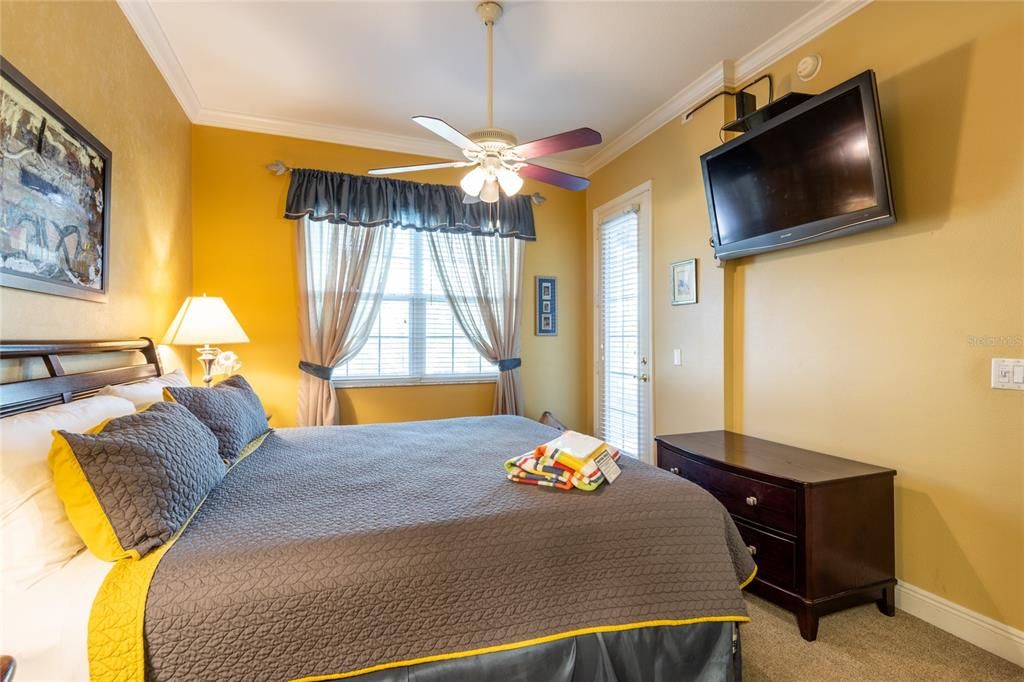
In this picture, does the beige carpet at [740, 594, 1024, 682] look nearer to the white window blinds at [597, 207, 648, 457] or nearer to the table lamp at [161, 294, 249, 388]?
the white window blinds at [597, 207, 648, 457]

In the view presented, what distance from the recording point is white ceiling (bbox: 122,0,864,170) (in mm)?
2406

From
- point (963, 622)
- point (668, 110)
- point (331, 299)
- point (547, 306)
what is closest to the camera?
point (963, 622)

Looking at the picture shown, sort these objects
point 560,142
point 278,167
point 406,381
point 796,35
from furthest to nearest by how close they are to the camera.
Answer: point 406,381, point 278,167, point 796,35, point 560,142

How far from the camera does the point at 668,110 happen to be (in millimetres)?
3340

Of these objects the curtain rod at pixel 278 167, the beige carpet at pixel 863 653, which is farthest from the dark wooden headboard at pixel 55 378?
the beige carpet at pixel 863 653

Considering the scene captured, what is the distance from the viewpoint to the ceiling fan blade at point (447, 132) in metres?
1.97

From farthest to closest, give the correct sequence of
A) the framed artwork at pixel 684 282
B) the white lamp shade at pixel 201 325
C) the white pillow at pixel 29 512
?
1. the framed artwork at pixel 684 282
2. the white lamp shade at pixel 201 325
3. the white pillow at pixel 29 512

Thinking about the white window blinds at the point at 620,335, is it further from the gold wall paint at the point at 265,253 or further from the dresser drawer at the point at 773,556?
the dresser drawer at the point at 773,556

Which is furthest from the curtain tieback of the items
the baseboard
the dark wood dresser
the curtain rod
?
the baseboard

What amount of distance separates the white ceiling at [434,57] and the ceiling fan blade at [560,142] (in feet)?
2.61

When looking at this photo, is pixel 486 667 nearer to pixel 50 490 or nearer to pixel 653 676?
pixel 653 676

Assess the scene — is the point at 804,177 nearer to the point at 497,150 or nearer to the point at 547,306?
the point at 497,150

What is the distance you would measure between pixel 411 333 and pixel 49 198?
247cm

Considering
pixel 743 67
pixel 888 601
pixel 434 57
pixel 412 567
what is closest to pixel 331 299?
pixel 434 57
